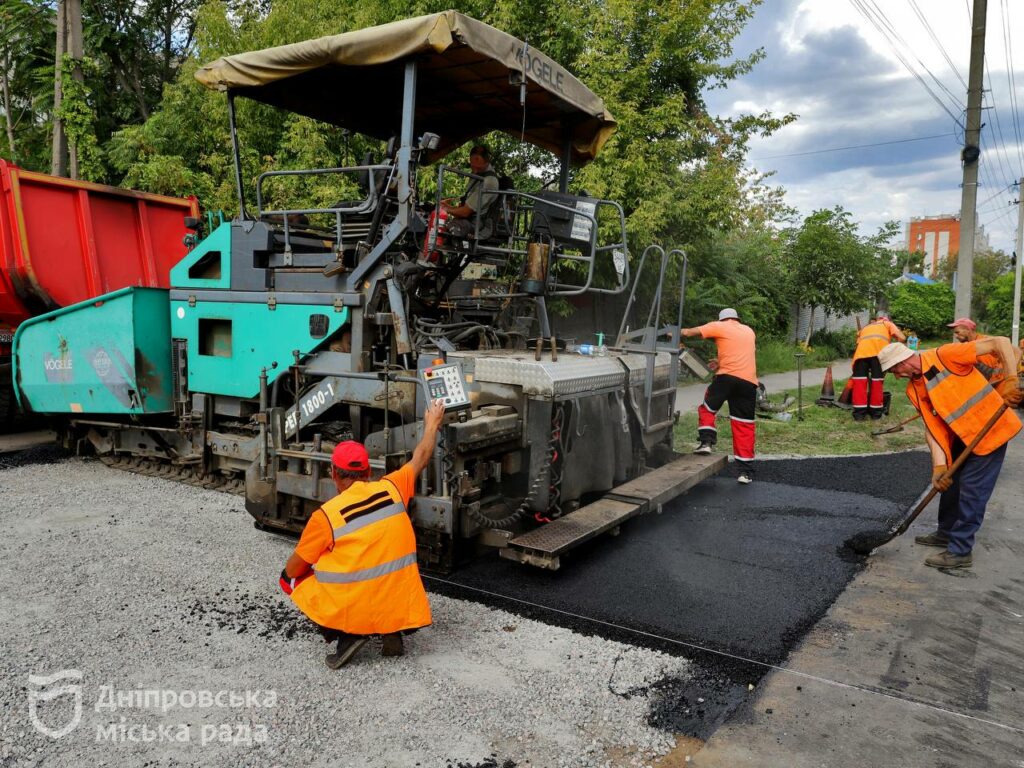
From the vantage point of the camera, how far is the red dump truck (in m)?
7.32

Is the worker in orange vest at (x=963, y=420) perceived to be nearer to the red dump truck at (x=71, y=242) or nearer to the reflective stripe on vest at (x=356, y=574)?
the reflective stripe on vest at (x=356, y=574)

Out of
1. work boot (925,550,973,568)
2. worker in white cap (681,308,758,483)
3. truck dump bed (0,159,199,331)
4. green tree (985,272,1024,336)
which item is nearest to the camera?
work boot (925,550,973,568)

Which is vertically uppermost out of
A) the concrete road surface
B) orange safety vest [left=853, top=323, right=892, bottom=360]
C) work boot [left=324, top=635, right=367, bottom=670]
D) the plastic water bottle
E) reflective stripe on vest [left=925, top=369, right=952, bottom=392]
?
the plastic water bottle

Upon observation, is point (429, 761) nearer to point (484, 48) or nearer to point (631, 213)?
point (484, 48)

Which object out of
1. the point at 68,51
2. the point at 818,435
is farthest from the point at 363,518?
the point at 68,51

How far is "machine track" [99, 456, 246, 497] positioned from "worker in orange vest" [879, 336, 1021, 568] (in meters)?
4.89

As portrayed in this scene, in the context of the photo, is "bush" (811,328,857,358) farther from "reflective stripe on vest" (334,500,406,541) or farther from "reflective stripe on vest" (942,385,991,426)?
"reflective stripe on vest" (334,500,406,541)

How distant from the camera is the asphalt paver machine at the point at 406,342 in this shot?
174 inches

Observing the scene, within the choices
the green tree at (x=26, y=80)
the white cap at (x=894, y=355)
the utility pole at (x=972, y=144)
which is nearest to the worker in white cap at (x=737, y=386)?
the white cap at (x=894, y=355)

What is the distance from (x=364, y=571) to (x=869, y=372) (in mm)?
9026

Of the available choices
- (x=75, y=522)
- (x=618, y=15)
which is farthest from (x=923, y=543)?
(x=618, y=15)

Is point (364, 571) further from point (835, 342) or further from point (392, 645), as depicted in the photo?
point (835, 342)

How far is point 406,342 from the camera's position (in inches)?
184

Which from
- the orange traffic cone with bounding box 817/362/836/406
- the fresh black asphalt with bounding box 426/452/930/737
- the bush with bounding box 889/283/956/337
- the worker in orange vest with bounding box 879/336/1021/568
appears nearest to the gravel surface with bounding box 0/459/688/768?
the fresh black asphalt with bounding box 426/452/930/737
